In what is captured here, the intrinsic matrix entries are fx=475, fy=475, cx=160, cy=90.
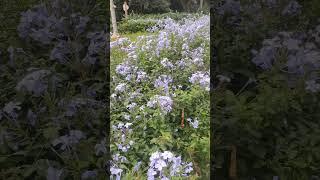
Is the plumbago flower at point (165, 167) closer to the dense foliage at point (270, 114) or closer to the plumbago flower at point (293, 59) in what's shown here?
the dense foliage at point (270, 114)

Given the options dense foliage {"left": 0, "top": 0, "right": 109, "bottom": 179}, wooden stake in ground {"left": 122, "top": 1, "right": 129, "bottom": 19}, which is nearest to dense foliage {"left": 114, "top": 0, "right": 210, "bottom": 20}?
wooden stake in ground {"left": 122, "top": 1, "right": 129, "bottom": 19}

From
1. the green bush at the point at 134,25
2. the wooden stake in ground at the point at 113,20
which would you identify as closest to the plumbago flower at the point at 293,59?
the green bush at the point at 134,25

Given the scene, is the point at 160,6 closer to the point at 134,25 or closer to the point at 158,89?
the point at 134,25

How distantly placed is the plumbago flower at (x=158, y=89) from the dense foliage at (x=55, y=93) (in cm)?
10

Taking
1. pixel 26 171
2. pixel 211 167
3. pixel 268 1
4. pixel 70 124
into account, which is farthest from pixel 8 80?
pixel 268 1

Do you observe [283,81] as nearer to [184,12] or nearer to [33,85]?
[184,12]

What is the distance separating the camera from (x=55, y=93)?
1.58 meters

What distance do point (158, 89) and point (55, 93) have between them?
1.39 ft

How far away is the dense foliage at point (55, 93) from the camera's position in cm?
141

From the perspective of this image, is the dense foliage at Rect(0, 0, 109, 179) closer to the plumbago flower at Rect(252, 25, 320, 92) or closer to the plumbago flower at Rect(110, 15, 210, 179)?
the plumbago flower at Rect(110, 15, 210, 179)

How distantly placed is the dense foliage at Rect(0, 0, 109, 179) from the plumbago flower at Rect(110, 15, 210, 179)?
0.10 meters

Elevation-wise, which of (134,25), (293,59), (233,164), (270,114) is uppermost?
(134,25)

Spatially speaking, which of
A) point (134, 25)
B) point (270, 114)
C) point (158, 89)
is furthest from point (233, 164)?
point (134, 25)

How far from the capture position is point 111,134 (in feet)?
5.41
